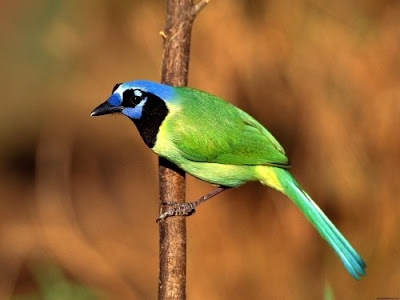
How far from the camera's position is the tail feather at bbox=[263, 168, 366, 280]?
3531 mm

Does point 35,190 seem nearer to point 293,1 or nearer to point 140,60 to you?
point 140,60

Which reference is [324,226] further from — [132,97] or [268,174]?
[132,97]

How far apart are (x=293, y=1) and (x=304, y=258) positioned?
204 centimetres

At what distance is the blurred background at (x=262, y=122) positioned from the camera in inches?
217

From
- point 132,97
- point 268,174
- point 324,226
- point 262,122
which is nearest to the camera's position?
point 324,226

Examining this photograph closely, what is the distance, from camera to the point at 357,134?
5.61 metres

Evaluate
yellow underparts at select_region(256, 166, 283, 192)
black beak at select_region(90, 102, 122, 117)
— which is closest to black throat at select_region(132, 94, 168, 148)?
black beak at select_region(90, 102, 122, 117)

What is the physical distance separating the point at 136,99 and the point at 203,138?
41 cm

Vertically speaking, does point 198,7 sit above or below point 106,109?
above

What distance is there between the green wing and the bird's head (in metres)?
0.12

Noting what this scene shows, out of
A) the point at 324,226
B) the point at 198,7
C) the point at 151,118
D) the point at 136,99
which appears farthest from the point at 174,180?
the point at 198,7

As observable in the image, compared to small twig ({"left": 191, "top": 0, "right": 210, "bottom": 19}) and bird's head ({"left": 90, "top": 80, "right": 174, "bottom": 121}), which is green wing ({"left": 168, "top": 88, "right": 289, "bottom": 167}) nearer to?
bird's head ({"left": 90, "top": 80, "right": 174, "bottom": 121})

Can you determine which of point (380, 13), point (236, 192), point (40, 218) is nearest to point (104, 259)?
point (40, 218)

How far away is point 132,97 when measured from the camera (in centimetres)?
376
